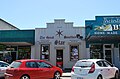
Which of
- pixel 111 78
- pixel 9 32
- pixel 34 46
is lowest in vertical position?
pixel 111 78

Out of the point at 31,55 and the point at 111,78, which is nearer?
the point at 111,78

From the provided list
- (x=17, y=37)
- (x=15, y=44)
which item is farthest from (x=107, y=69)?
(x=15, y=44)

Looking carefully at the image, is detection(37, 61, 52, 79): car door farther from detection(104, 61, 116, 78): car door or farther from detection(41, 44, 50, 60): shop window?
Result: detection(41, 44, 50, 60): shop window

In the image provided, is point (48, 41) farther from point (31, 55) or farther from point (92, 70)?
point (92, 70)

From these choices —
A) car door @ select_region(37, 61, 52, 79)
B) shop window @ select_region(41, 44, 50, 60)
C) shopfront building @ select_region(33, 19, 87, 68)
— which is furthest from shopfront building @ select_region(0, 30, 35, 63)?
car door @ select_region(37, 61, 52, 79)

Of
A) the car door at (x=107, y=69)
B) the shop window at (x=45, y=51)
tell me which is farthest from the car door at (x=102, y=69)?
the shop window at (x=45, y=51)

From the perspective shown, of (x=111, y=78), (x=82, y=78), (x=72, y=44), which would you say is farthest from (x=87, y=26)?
(x=82, y=78)

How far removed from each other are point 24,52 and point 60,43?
14.9 ft

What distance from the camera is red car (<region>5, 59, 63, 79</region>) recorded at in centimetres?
1416

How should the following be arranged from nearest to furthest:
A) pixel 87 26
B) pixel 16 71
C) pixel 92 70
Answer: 1. pixel 92 70
2. pixel 16 71
3. pixel 87 26

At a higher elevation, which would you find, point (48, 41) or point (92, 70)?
point (48, 41)

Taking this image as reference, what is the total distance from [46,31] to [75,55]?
4.29m

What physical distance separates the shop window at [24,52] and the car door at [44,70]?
455 inches

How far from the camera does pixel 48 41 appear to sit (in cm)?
2598
